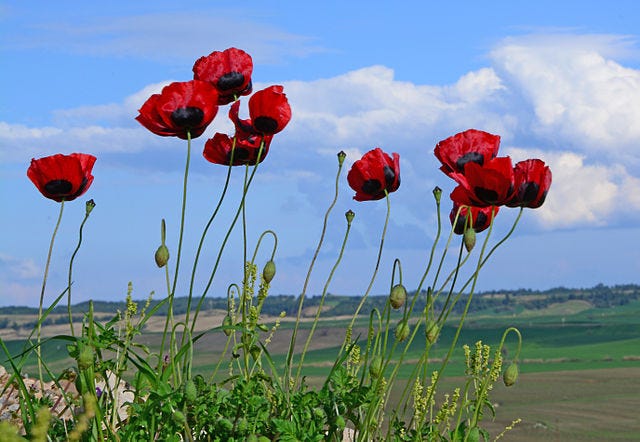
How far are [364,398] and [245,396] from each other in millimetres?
382

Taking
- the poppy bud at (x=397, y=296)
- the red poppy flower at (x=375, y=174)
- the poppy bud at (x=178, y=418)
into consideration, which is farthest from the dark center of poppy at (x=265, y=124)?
the poppy bud at (x=178, y=418)

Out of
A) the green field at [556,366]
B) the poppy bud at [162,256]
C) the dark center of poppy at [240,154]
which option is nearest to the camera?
the poppy bud at [162,256]

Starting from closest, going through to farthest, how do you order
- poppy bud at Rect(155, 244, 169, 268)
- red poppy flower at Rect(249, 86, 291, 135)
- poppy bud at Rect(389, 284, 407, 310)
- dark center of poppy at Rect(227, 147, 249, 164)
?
poppy bud at Rect(389, 284, 407, 310) < poppy bud at Rect(155, 244, 169, 268) < red poppy flower at Rect(249, 86, 291, 135) < dark center of poppy at Rect(227, 147, 249, 164)

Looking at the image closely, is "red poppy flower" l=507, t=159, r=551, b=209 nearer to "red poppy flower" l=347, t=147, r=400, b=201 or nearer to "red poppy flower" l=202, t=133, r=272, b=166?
"red poppy flower" l=347, t=147, r=400, b=201

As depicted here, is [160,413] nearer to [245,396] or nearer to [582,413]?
[245,396]

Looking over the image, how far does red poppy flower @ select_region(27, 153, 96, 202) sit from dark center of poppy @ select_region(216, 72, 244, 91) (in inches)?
23.5

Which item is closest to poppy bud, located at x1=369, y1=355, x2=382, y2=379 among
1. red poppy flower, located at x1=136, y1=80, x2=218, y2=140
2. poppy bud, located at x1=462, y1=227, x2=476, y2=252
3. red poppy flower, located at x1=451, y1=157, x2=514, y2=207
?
poppy bud, located at x1=462, y1=227, x2=476, y2=252

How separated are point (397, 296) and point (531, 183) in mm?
582

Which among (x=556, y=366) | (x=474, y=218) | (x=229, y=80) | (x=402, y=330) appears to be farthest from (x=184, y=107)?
(x=556, y=366)

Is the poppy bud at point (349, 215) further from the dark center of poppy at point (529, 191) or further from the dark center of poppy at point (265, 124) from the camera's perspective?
the dark center of poppy at point (529, 191)

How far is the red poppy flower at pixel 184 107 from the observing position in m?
3.02

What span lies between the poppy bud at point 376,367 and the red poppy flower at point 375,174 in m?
0.70

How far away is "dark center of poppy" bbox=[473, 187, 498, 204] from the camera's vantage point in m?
2.87

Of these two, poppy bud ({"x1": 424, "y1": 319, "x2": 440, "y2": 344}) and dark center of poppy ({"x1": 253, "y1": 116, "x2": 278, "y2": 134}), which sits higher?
dark center of poppy ({"x1": 253, "y1": 116, "x2": 278, "y2": 134})
